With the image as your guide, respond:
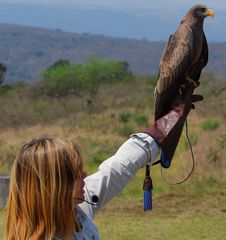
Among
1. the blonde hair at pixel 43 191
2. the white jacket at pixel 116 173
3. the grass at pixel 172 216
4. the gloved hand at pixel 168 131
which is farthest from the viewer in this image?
the grass at pixel 172 216

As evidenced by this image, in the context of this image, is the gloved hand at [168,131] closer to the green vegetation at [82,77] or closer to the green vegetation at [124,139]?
the green vegetation at [124,139]

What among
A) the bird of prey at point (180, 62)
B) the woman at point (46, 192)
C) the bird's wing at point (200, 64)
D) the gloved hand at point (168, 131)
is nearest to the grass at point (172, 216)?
the bird of prey at point (180, 62)

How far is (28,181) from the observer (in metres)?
2.12

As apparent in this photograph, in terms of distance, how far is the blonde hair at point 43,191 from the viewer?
2096mm

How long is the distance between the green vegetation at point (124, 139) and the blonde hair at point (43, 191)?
22.4 ft

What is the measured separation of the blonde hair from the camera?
6.88 ft

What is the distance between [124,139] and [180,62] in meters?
23.8

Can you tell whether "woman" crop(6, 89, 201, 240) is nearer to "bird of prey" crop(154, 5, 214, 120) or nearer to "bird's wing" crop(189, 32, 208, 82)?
"bird of prey" crop(154, 5, 214, 120)

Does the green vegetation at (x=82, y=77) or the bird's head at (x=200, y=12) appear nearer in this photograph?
the bird's head at (x=200, y=12)

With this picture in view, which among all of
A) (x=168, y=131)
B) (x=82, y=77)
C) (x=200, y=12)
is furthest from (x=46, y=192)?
Result: (x=82, y=77)

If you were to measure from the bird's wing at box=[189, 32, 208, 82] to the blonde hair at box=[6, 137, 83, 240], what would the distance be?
1.74m

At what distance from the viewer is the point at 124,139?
2784 centimetres

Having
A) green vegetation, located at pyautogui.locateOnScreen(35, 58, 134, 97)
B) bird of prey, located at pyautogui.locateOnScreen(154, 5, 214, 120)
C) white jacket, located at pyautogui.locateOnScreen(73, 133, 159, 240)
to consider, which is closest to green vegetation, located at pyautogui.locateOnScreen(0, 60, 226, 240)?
green vegetation, located at pyautogui.locateOnScreen(35, 58, 134, 97)

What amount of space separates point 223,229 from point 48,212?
758 centimetres
